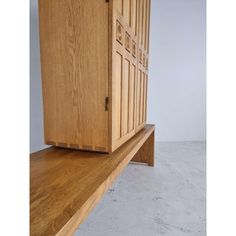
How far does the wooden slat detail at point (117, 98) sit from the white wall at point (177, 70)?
2.84m

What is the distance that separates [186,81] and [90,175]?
3.63m

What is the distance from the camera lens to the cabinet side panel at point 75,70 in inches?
44.1

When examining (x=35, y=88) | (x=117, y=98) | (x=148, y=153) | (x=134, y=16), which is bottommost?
(x=148, y=153)

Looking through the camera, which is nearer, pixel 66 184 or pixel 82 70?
pixel 66 184

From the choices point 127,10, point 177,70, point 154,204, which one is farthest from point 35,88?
point 177,70

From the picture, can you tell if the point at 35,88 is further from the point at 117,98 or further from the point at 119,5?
the point at 119,5

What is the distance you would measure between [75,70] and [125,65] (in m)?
0.39

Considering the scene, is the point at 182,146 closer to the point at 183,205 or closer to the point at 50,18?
the point at 183,205

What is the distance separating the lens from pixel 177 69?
4062 millimetres

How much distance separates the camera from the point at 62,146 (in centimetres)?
129

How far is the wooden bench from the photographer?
600 mm

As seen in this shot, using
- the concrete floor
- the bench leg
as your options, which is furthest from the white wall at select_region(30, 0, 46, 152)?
the bench leg

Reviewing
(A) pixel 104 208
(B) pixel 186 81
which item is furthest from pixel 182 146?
(A) pixel 104 208
